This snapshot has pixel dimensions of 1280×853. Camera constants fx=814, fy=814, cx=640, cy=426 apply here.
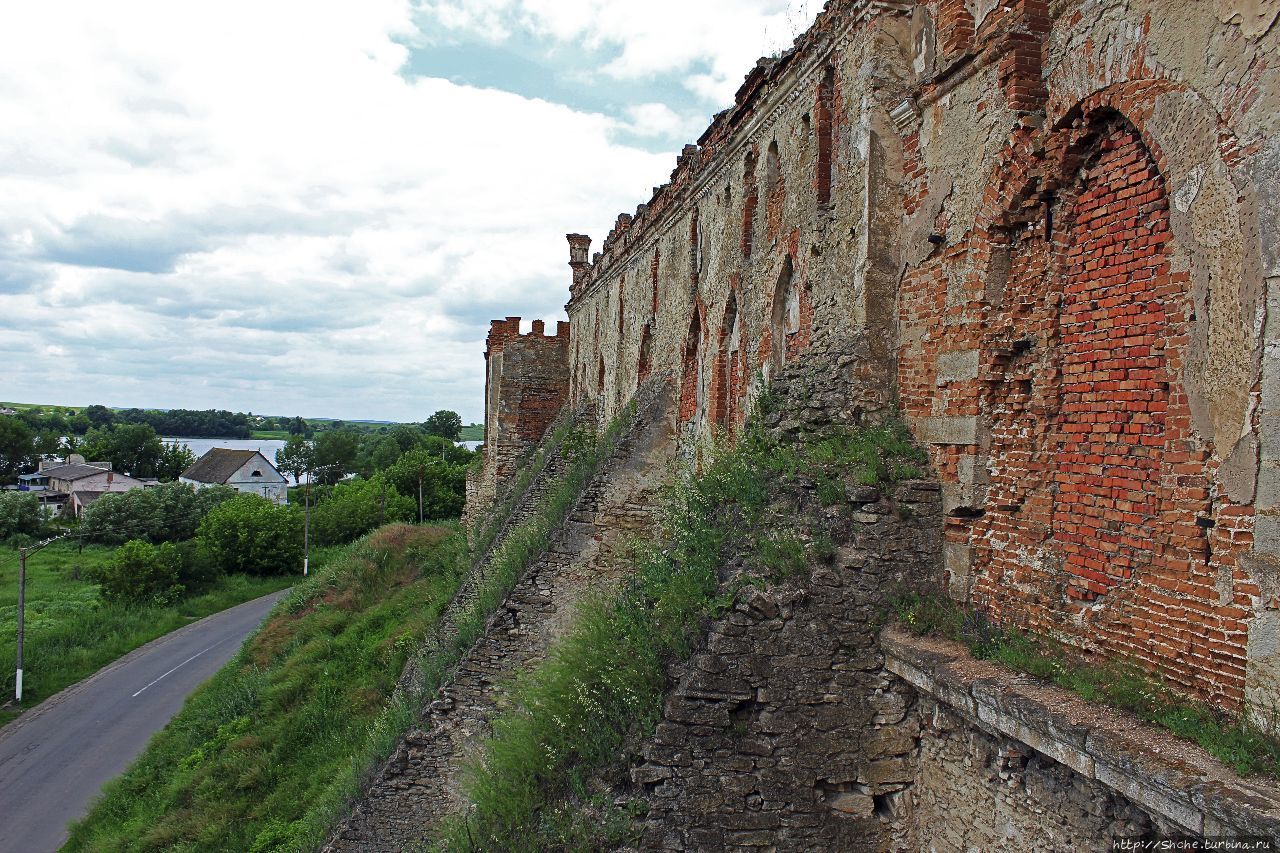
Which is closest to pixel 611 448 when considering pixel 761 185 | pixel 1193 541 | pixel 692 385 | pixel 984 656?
pixel 692 385

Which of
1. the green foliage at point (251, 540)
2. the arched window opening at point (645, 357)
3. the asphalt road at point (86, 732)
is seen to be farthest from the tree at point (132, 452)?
the arched window opening at point (645, 357)

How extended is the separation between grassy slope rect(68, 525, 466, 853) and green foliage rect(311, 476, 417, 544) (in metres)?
24.9

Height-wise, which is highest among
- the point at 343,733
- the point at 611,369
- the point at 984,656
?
the point at 611,369

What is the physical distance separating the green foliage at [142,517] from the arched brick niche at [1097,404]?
5326cm

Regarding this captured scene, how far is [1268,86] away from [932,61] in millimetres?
3289

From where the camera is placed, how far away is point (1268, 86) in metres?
3.55

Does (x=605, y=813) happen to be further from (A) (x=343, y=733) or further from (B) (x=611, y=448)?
(A) (x=343, y=733)

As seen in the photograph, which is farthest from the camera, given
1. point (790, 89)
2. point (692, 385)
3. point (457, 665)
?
point (692, 385)

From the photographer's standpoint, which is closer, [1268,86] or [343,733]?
[1268,86]

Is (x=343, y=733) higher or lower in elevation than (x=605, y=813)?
lower

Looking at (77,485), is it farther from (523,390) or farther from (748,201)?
(748,201)

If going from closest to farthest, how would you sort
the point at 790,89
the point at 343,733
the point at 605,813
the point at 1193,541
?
the point at 1193,541 < the point at 605,813 < the point at 790,89 < the point at 343,733

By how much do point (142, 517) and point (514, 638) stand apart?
48161 mm

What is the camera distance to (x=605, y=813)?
5.00m
